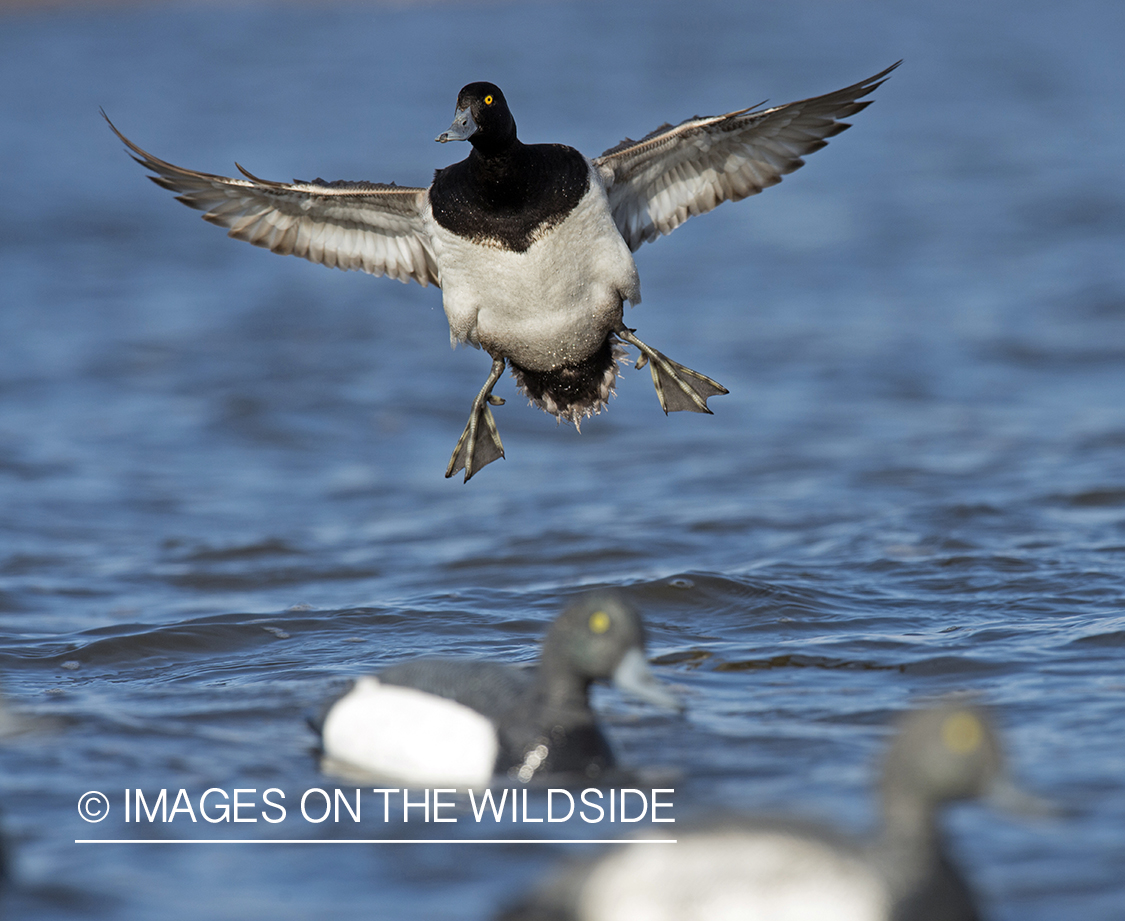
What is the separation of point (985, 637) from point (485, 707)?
8.31 feet

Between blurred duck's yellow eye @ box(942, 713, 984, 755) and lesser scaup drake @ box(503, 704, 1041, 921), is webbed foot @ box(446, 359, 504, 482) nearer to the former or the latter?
lesser scaup drake @ box(503, 704, 1041, 921)

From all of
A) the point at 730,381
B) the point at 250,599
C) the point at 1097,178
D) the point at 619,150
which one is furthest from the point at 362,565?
the point at 1097,178

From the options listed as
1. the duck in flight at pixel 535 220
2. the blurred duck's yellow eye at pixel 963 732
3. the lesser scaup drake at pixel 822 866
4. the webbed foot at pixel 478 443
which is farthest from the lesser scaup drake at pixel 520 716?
the webbed foot at pixel 478 443

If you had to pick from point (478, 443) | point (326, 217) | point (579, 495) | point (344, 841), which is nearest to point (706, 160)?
point (478, 443)

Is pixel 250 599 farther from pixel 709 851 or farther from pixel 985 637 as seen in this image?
pixel 709 851

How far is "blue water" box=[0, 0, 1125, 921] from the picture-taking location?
438 cm

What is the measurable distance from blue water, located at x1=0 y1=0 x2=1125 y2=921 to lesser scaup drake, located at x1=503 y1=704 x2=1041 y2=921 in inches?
14.6

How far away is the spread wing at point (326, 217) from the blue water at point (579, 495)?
5.57ft

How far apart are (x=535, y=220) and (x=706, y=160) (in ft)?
3.52

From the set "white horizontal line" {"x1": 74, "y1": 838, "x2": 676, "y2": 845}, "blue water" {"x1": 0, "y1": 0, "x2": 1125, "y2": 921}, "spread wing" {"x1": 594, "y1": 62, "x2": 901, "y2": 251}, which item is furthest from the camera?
"spread wing" {"x1": 594, "y1": 62, "x2": 901, "y2": 251}

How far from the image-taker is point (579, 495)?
31.9 ft

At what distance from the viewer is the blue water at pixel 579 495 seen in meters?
4.38

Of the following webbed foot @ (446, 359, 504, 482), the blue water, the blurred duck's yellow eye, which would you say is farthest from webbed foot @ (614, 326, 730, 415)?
the blurred duck's yellow eye

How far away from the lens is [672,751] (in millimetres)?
4785
